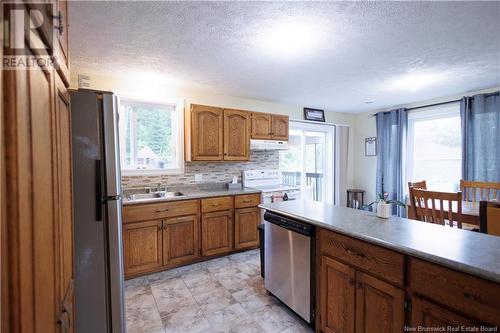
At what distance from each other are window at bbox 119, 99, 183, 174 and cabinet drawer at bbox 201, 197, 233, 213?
2.35 feet

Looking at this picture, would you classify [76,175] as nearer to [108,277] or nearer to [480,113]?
[108,277]

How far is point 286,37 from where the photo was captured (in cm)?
196

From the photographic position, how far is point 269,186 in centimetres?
408

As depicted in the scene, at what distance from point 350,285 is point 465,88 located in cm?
361

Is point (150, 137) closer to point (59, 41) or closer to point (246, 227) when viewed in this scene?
point (246, 227)

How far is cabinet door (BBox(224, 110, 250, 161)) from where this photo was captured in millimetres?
3523

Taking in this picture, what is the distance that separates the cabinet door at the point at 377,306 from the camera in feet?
4.19

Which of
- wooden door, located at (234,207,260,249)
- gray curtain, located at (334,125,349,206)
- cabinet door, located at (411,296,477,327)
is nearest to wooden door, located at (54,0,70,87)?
cabinet door, located at (411,296,477,327)

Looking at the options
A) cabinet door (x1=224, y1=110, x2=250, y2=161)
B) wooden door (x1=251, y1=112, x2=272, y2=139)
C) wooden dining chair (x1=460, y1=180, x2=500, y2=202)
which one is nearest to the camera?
wooden dining chair (x1=460, y1=180, x2=500, y2=202)

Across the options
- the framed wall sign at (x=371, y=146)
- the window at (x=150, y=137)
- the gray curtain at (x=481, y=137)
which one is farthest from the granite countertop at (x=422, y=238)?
the framed wall sign at (x=371, y=146)

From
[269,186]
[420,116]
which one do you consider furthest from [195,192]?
[420,116]

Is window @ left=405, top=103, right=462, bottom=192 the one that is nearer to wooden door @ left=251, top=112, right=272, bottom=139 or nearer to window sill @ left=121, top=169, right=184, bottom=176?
wooden door @ left=251, top=112, right=272, bottom=139

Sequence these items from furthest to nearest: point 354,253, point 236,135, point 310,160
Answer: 1. point 310,160
2. point 236,135
3. point 354,253

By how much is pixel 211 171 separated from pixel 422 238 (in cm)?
290
